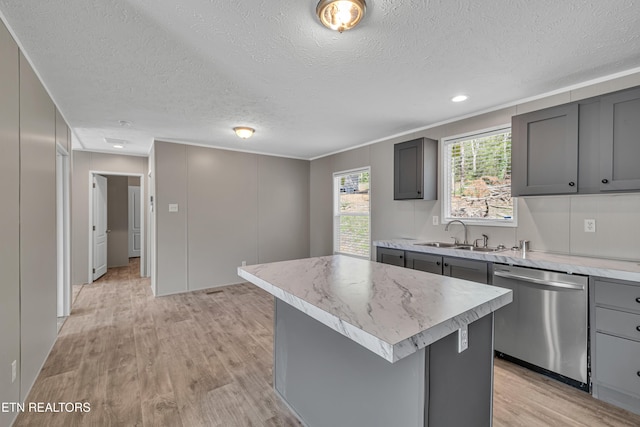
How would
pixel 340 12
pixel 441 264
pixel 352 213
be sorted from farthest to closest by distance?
pixel 352 213 < pixel 441 264 < pixel 340 12

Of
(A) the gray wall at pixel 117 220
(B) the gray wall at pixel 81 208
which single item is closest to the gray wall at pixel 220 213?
(B) the gray wall at pixel 81 208

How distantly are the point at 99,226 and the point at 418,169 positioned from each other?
598 cm

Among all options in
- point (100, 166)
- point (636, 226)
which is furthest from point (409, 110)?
point (100, 166)

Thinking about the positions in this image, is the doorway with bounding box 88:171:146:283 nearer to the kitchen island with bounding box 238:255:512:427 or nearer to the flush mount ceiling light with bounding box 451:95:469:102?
the kitchen island with bounding box 238:255:512:427

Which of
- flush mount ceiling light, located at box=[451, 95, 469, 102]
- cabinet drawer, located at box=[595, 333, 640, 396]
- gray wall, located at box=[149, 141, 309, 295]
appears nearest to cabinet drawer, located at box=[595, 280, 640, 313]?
cabinet drawer, located at box=[595, 333, 640, 396]

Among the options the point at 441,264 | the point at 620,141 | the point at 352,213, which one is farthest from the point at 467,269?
the point at 352,213

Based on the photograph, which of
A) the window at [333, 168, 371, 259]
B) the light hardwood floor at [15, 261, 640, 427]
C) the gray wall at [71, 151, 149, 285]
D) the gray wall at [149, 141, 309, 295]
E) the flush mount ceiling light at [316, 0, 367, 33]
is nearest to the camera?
the flush mount ceiling light at [316, 0, 367, 33]

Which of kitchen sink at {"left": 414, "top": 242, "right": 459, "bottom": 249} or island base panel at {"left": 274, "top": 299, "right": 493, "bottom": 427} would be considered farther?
kitchen sink at {"left": 414, "top": 242, "right": 459, "bottom": 249}

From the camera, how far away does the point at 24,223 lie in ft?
6.68

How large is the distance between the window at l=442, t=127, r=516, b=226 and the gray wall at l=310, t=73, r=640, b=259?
99 millimetres

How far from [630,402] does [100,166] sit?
24.7ft

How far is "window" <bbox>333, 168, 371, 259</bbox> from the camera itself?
16.4 ft

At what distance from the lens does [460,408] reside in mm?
1334

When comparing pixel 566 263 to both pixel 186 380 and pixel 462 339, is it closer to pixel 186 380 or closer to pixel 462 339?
pixel 462 339
